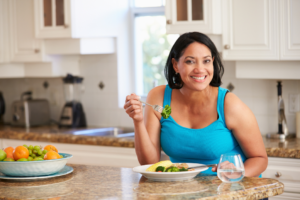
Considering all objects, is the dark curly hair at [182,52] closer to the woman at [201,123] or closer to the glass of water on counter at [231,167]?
the woman at [201,123]

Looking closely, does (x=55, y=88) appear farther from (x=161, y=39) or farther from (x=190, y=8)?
(x=190, y=8)

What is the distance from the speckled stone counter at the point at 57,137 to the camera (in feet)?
9.57

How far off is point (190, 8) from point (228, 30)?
0.30 m

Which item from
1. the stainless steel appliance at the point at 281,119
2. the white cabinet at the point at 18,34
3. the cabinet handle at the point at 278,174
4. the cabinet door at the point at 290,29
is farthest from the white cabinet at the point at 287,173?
the white cabinet at the point at 18,34

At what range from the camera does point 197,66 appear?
6.07 feet

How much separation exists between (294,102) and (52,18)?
77.3 inches

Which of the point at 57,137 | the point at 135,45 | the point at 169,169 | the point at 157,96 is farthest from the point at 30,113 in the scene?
the point at 169,169

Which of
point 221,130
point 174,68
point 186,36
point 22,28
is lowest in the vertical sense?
point 221,130

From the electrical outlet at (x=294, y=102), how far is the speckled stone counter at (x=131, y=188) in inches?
59.5

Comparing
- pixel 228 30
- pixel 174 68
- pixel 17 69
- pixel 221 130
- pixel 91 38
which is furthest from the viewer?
pixel 17 69

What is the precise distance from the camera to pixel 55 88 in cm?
392

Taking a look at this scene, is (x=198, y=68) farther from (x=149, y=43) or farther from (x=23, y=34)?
(x=23, y=34)

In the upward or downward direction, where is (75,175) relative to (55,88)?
downward

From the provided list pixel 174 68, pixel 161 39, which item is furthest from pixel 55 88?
pixel 174 68
